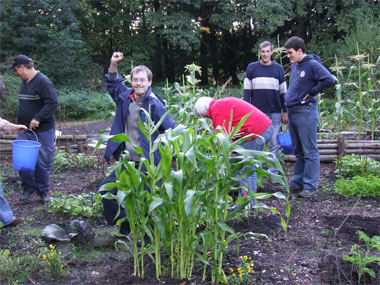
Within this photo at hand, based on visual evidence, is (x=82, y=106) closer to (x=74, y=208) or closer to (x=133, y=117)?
(x=74, y=208)

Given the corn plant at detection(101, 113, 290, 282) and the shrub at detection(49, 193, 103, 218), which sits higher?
the corn plant at detection(101, 113, 290, 282)

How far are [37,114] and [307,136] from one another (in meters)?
3.41

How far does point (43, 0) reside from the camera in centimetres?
1864

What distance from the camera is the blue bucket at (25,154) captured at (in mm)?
4820

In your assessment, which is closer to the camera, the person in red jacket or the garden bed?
the garden bed

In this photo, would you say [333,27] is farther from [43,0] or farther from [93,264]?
[93,264]

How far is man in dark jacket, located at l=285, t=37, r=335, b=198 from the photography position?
524 cm

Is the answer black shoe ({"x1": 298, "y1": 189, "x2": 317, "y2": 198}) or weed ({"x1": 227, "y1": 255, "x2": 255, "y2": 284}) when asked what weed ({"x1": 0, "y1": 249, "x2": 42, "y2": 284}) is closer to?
weed ({"x1": 227, "y1": 255, "x2": 255, "y2": 284})

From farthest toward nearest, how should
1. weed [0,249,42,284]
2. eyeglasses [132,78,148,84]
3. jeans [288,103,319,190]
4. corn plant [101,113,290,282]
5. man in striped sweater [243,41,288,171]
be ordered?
man in striped sweater [243,41,288,171] → jeans [288,103,319,190] → eyeglasses [132,78,148,84] → weed [0,249,42,284] → corn plant [101,113,290,282]

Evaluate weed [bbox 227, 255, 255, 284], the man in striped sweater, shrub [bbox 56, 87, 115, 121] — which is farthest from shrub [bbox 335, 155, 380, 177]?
shrub [bbox 56, 87, 115, 121]

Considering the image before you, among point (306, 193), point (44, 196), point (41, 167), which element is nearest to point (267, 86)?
point (306, 193)

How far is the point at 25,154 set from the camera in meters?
4.88

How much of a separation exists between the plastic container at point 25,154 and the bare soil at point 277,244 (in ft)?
1.78

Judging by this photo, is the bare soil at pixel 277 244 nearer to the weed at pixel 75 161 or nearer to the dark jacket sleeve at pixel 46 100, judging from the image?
the dark jacket sleeve at pixel 46 100
